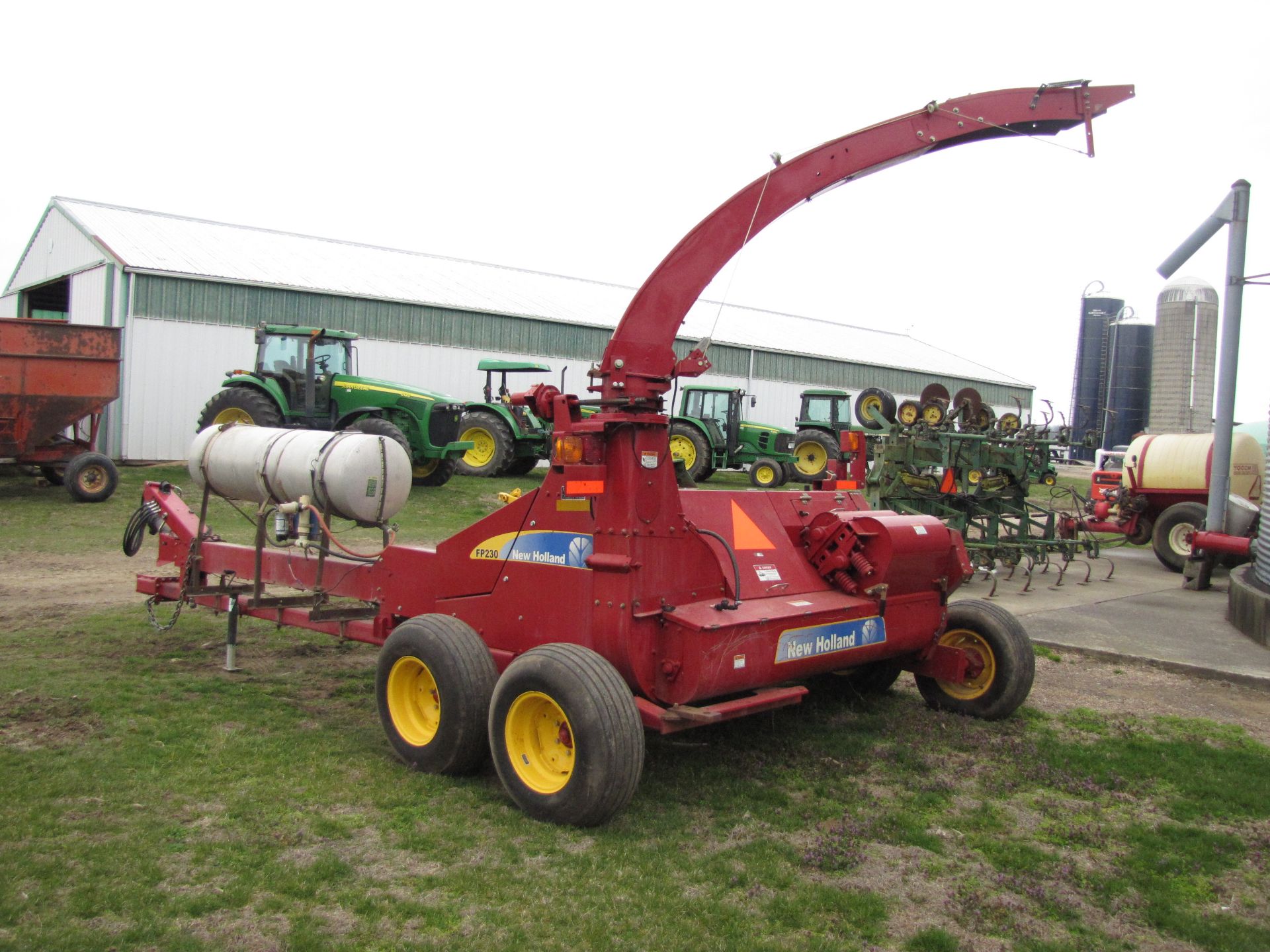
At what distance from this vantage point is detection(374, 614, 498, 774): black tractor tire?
4465mm

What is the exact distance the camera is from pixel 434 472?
674 inches

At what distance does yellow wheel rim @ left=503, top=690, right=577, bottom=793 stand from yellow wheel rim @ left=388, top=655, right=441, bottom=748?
0.68 metres

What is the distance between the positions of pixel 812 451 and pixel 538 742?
18.4 m

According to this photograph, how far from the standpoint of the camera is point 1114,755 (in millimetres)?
5219

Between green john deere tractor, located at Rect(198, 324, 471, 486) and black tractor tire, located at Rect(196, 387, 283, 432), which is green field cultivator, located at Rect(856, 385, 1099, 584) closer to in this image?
green john deere tractor, located at Rect(198, 324, 471, 486)

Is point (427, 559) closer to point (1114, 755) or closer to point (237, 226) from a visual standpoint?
point (1114, 755)

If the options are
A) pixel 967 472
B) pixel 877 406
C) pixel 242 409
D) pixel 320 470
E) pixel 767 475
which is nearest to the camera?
pixel 320 470

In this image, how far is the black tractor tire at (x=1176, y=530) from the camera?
13.9 metres

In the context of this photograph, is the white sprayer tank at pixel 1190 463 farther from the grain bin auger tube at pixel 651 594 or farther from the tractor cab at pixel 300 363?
the tractor cab at pixel 300 363

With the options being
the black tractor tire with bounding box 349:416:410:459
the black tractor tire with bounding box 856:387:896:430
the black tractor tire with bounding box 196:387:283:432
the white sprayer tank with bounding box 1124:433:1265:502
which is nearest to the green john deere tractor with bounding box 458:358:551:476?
the black tractor tire with bounding box 349:416:410:459

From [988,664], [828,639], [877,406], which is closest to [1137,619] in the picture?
[877,406]

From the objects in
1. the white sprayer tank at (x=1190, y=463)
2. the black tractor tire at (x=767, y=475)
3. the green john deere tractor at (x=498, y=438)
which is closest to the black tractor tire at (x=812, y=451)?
the black tractor tire at (x=767, y=475)

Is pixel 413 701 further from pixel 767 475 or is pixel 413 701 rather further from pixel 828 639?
pixel 767 475

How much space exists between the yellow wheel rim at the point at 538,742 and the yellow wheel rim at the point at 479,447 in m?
14.6
